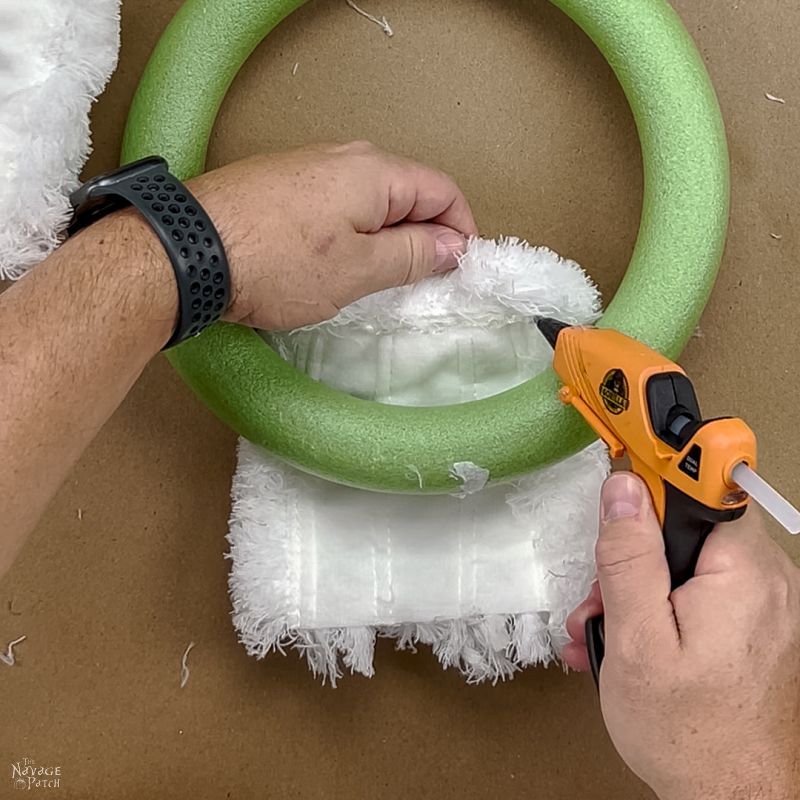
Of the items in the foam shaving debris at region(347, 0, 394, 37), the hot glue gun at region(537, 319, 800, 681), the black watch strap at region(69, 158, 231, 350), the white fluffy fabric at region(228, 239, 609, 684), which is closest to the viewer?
the hot glue gun at region(537, 319, 800, 681)

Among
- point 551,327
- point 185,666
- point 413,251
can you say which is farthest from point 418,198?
point 185,666

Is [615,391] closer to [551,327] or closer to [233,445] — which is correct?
[551,327]

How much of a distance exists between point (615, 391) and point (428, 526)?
0.32 metres

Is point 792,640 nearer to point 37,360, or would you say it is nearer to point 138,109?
point 37,360

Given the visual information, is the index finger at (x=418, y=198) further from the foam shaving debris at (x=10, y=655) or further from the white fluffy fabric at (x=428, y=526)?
the foam shaving debris at (x=10, y=655)

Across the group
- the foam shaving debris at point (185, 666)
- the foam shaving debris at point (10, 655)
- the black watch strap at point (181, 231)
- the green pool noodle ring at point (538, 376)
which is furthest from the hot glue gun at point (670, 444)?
the foam shaving debris at point (10, 655)

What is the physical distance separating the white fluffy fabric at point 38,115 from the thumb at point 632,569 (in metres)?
0.56

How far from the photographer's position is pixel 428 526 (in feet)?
3.07

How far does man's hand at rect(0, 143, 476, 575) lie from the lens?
0.64 metres

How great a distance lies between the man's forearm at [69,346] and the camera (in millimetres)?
628

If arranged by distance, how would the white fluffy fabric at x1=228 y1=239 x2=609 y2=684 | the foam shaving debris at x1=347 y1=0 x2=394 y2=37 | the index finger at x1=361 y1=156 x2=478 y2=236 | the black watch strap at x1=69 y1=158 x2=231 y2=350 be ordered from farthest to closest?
the foam shaving debris at x1=347 y1=0 x2=394 y2=37, the white fluffy fabric at x1=228 y1=239 x2=609 y2=684, the index finger at x1=361 y1=156 x2=478 y2=236, the black watch strap at x1=69 y1=158 x2=231 y2=350

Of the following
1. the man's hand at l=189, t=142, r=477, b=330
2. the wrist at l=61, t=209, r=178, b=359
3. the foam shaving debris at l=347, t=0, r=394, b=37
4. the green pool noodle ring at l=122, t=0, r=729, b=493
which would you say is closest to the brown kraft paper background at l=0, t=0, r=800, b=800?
the foam shaving debris at l=347, t=0, r=394, b=37

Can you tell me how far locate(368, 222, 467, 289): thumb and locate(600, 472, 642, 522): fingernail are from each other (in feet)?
0.91

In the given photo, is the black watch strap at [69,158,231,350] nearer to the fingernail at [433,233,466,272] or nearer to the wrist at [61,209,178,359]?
the wrist at [61,209,178,359]
